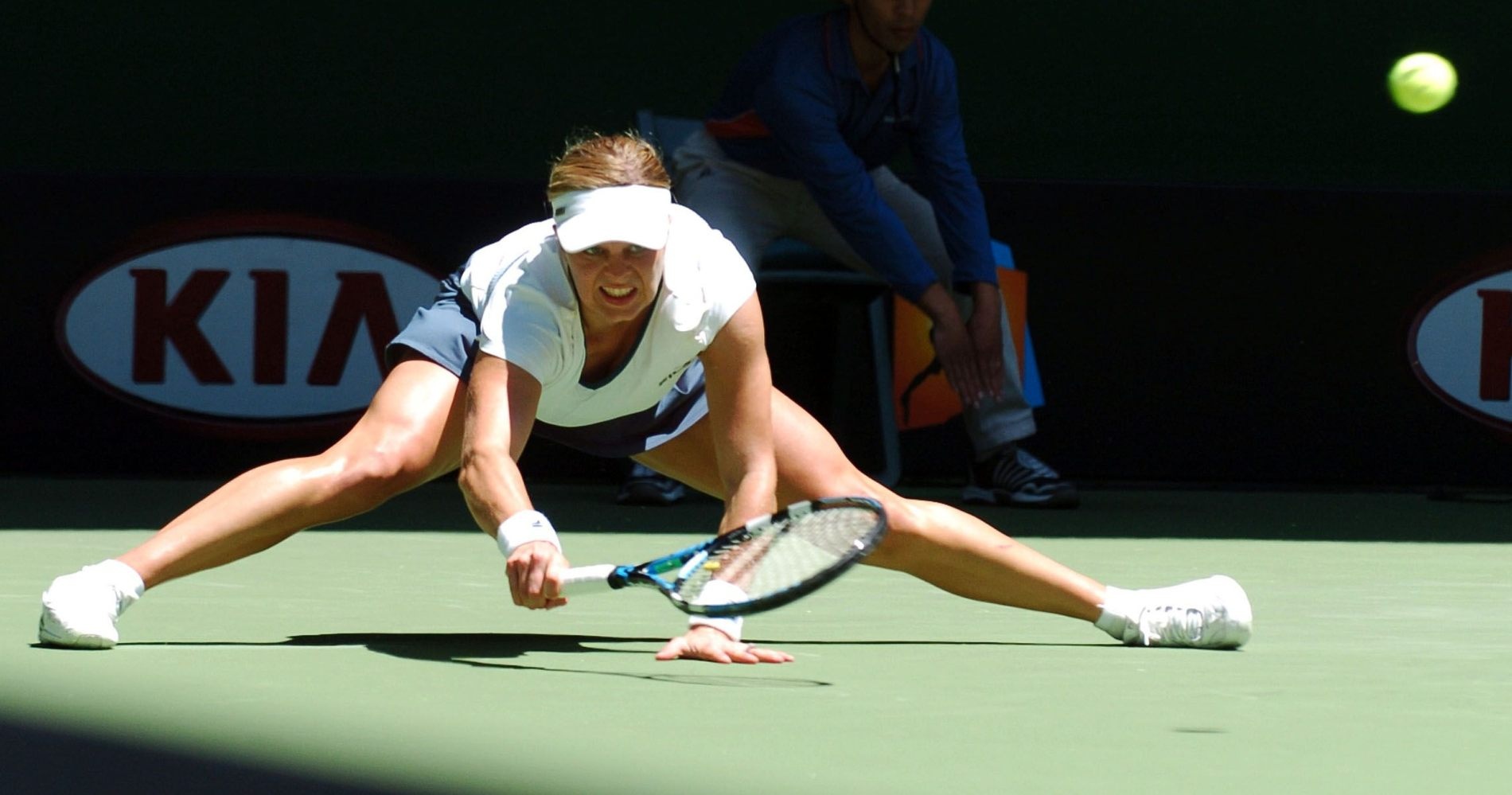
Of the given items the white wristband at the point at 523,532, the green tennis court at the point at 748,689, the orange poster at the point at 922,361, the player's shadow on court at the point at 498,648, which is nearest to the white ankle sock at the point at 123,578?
the green tennis court at the point at 748,689

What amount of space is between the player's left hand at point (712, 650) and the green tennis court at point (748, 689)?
0.07 feet

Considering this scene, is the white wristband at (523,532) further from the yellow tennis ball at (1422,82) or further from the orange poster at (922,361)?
the yellow tennis ball at (1422,82)

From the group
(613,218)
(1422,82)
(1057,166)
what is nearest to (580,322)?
(613,218)

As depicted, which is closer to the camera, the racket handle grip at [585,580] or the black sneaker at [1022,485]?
the racket handle grip at [585,580]

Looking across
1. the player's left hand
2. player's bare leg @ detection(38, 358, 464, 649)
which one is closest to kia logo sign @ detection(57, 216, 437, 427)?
player's bare leg @ detection(38, 358, 464, 649)

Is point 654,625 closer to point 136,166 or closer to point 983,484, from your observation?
point 983,484

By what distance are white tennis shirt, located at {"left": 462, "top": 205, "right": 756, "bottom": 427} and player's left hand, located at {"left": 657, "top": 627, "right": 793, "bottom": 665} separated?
0.43 meters

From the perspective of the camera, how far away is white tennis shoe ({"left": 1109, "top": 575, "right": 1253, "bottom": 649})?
12.3 feet

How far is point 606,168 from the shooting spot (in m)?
3.47

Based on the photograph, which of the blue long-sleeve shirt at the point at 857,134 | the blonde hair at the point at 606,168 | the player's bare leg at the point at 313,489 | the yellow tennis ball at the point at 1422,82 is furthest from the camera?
the yellow tennis ball at the point at 1422,82

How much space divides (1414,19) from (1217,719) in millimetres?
5535

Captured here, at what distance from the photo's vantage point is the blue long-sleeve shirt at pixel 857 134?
6.28 metres

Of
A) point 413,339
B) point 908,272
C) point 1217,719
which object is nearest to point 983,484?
point 908,272

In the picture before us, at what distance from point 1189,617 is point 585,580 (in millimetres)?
1124
